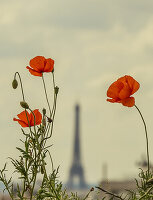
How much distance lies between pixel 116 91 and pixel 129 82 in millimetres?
85

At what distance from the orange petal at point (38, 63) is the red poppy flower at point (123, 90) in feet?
1.21

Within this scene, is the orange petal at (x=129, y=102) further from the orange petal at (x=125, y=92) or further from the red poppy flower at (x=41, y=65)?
the red poppy flower at (x=41, y=65)

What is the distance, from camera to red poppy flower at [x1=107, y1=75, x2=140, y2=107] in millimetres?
2617

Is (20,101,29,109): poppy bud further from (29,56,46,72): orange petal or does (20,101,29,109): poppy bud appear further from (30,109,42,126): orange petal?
(29,56,46,72): orange petal

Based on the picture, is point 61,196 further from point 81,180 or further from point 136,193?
point 81,180

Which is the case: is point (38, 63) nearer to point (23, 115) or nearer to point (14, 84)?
point (14, 84)

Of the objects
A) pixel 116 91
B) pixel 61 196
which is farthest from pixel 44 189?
pixel 116 91

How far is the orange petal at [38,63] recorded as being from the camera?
282 cm

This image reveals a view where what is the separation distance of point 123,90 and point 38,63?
1.57ft

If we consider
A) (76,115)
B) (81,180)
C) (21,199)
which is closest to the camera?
(21,199)

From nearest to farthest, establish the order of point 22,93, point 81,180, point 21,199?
point 21,199 → point 22,93 → point 81,180

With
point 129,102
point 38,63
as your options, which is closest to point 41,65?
point 38,63

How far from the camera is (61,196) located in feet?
8.66

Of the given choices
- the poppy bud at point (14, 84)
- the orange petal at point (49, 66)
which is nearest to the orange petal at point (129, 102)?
the orange petal at point (49, 66)
